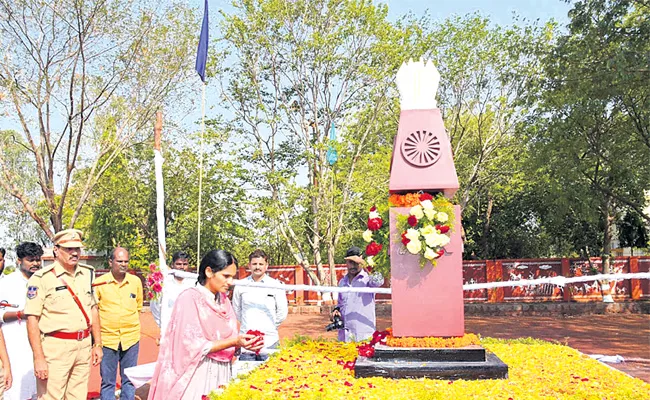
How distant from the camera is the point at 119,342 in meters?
5.44

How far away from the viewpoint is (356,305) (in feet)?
20.1

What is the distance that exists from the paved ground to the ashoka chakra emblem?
5111 millimetres

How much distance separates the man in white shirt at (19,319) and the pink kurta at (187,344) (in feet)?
8.62

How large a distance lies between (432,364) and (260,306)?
177 cm

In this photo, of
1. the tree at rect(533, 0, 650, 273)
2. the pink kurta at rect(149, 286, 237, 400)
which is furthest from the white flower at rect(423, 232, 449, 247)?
the tree at rect(533, 0, 650, 273)

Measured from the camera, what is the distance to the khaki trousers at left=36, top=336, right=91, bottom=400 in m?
4.31

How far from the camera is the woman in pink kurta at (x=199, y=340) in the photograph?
340 centimetres

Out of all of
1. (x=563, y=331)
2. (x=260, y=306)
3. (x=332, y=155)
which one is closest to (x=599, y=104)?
(x=563, y=331)

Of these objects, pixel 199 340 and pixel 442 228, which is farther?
pixel 442 228

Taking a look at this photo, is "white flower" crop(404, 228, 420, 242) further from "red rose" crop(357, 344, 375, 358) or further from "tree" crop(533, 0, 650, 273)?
"tree" crop(533, 0, 650, 273)

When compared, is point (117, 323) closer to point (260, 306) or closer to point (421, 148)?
point (260, 306)

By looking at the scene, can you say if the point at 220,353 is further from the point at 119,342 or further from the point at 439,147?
the point at 439,147

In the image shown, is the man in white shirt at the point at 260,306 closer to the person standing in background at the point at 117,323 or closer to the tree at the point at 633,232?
the person standing in background at the point at 117,323

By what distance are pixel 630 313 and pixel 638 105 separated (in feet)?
23.5
